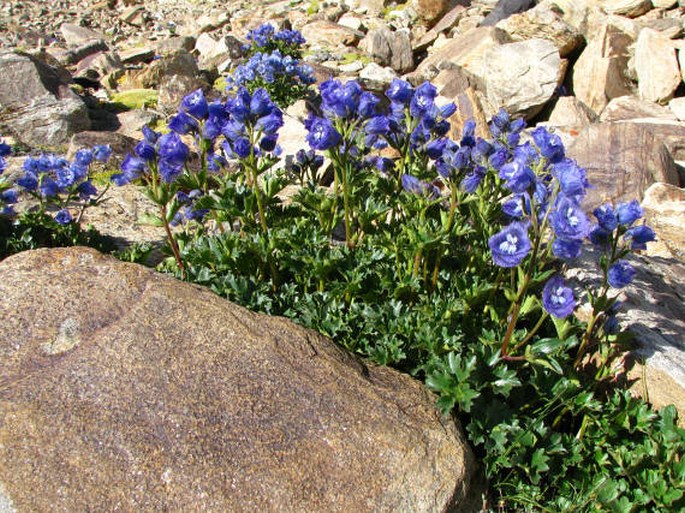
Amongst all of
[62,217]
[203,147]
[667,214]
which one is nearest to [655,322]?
[667,214]

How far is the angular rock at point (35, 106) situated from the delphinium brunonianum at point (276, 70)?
2.43 meters

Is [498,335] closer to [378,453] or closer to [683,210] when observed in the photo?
[378,453]

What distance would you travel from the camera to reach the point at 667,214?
6137mm

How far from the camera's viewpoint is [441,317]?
338 centimetres

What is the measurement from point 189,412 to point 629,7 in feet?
39.9

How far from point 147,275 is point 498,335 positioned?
1.91 m

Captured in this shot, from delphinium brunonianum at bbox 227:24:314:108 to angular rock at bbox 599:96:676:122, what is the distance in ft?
14.4

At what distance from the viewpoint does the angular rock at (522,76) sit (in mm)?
9117

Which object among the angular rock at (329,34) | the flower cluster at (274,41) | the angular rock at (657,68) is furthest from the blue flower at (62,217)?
the angular rock at (329,34)

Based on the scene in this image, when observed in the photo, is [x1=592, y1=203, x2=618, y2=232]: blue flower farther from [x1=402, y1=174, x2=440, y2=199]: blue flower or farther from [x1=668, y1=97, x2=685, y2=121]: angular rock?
[x1=668, y1=97, x2=685, y2=121]: angular rock

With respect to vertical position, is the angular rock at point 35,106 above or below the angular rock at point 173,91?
above

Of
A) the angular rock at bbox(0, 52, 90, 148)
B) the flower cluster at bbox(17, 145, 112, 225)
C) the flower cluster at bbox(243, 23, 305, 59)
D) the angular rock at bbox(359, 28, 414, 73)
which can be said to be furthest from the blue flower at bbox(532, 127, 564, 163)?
the angular rock at bbox(359, 28, 414, 73)

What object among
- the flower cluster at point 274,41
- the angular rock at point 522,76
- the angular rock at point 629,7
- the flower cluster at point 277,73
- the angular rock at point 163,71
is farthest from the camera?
the angular rock at point 163,71

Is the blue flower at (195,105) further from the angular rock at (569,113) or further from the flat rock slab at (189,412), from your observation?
the angular rock at (569,113)
